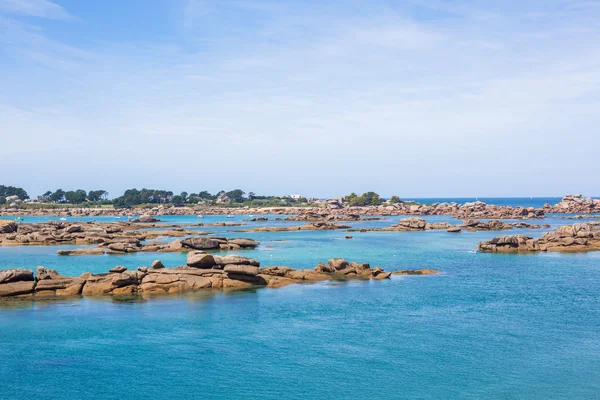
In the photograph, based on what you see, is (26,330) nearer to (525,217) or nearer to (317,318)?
(317,318)

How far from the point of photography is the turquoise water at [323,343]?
2497cm

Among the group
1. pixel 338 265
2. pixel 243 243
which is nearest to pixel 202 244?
pixel 243 243

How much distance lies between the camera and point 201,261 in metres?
49.3

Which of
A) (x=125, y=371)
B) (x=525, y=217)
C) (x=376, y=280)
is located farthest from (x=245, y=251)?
(x=525, y=217)

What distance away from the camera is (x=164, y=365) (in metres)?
27.9

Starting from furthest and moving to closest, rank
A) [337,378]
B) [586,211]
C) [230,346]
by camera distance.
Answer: [586,211] → [230,346] → [337,378]

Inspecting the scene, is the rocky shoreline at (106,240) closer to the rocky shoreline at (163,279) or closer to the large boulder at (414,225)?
the rocky shoreline at (163,279)

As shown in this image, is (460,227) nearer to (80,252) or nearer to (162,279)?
(80,252)

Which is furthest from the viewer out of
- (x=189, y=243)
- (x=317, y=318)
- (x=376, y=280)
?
(x=189, y=243)

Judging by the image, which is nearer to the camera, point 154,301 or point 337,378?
point 337,378

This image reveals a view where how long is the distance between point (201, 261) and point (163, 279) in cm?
375

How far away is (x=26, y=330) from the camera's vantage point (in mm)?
34219

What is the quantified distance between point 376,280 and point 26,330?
3020cm

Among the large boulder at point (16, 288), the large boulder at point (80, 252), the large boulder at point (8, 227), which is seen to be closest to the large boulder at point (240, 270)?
the large boulder at point (16, 288)
